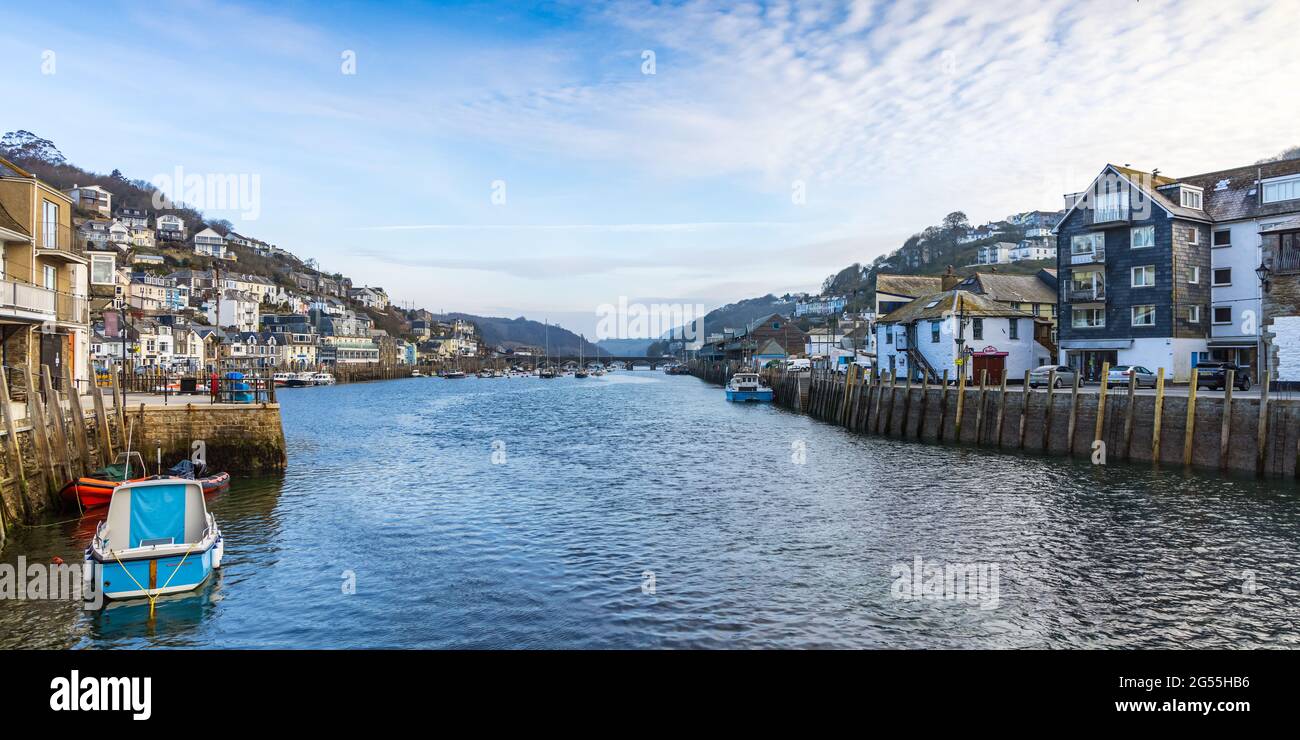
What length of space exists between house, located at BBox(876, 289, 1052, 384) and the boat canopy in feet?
162

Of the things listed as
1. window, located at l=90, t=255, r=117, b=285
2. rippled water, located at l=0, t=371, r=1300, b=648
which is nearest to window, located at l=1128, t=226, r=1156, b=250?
rippled water, located at l=0, t=371, r=1300, b=648

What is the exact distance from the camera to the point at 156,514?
58.3 feet

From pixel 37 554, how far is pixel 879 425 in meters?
44.3

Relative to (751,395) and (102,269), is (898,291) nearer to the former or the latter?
(751,395)

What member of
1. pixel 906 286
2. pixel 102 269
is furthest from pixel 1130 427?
pixel 102 269

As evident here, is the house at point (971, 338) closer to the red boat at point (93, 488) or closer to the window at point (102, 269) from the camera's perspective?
the red boat at point (93, 488)

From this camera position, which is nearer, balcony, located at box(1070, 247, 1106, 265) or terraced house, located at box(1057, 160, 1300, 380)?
terraced house, located at box(1057, 160, 1300, 380)

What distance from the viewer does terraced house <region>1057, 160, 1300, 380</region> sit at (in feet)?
168

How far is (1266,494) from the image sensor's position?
26.3 meters

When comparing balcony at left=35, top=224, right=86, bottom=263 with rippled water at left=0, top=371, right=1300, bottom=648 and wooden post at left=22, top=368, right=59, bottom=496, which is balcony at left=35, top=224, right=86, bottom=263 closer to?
wooden post at left=22, top=368, right=59, bottom=496

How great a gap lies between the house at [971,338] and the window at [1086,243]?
663 cm

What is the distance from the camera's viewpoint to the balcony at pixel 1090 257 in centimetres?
5638
